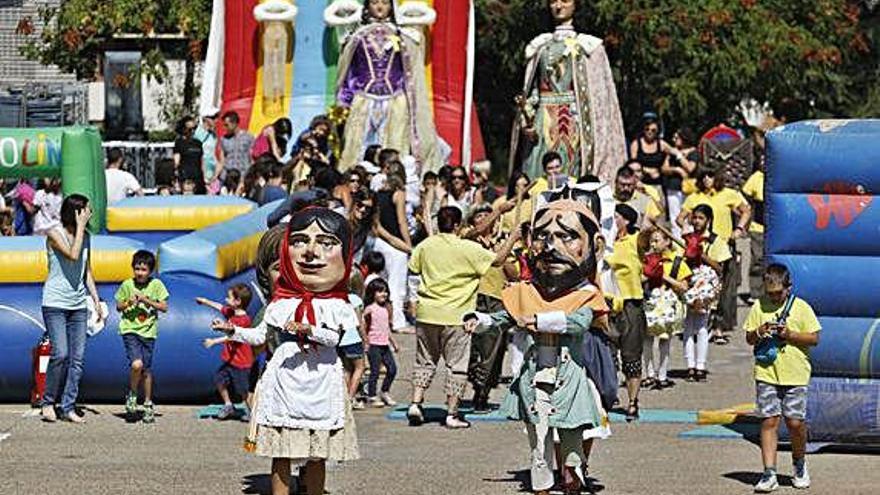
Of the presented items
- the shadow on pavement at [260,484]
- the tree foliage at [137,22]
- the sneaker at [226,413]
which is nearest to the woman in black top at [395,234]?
the sneaker at [226,413]

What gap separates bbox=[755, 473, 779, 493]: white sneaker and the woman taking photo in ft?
15.3

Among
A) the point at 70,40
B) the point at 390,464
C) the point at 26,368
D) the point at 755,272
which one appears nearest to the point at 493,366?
the point at 390,464

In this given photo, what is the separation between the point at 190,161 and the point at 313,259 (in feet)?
39.1

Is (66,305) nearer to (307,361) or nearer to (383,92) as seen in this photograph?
(307,361)

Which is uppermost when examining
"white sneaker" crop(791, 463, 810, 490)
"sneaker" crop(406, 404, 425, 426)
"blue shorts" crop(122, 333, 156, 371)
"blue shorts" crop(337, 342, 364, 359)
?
"blue shorts" crop(337, 342, 364, 359)

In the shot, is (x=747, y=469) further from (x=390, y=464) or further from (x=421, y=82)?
(x=421, y=82)

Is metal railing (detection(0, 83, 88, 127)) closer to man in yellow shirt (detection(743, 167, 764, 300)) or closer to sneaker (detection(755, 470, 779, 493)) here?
man in yellow shirt (detection(743, 167, 764, 300))

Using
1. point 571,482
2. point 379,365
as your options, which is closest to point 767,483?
point 571,482

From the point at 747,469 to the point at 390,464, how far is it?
2.06m

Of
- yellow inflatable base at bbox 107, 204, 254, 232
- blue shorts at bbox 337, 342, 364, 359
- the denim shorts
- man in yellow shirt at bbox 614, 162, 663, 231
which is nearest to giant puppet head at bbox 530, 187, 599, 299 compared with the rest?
the denim shorts

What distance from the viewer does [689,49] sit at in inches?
1307

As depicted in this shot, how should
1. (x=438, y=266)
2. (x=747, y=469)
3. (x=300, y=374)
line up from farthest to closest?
(x=438, y=266) → (x=747, y=469) → (x=300, y=374)

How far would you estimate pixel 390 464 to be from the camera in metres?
11.6

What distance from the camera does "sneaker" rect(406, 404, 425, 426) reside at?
13.2 metres
